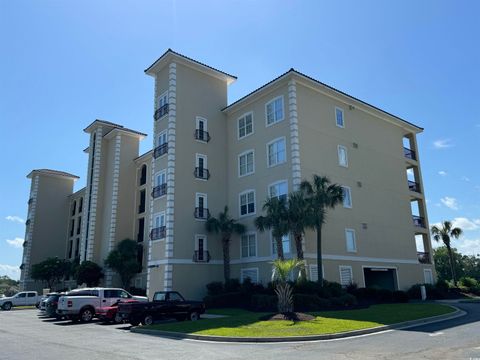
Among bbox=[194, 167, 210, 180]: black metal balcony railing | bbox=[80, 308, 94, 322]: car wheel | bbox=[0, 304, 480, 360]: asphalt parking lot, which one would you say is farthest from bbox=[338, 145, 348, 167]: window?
bbox=[80, 308, 94, 322]: car wheel

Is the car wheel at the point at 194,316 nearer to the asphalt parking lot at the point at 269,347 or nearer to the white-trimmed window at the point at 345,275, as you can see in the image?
the asphalt parking lot at the point at 269,347

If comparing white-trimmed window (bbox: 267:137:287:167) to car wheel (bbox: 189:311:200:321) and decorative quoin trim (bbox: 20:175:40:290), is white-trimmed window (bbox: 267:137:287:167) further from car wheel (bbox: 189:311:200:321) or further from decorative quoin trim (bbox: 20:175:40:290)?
decorative quoin trim (bbox: 20:175:40:290)

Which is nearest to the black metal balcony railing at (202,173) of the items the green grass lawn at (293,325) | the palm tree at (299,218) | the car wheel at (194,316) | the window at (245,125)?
the window at (245,125)

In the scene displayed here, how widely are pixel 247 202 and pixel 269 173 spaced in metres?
3.31

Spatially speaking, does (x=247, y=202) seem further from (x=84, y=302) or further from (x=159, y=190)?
(x=84, y=302)

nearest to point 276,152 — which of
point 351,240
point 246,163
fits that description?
point 246,163

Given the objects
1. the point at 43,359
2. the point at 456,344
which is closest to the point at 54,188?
the point at 43,359

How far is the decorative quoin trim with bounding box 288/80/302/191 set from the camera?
30625 millimetres

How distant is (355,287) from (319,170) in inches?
348

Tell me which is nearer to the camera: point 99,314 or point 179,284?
point 99,314

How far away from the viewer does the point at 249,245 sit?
110ft

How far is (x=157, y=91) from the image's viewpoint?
3850cm

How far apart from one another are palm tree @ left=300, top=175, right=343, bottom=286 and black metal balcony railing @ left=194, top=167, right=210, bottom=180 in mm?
9471

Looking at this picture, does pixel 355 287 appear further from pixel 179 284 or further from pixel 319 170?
pixel 179 284
